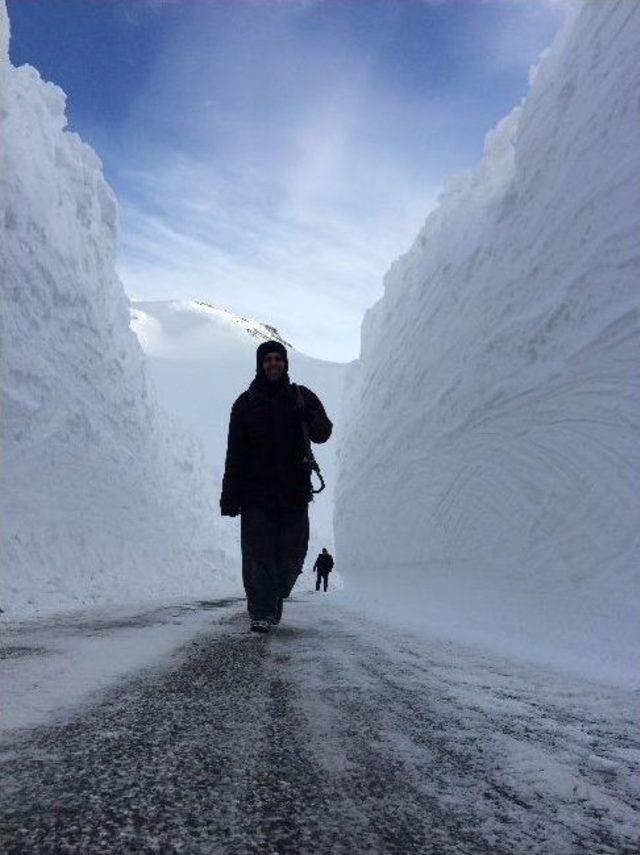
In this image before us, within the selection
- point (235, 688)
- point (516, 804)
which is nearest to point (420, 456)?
point (235, 688)

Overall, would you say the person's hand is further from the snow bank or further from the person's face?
the snow bank

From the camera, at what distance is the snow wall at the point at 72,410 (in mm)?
13266

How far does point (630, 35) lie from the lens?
27.0 feet

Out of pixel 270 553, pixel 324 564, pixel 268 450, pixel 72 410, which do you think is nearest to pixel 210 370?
pixel 72 410

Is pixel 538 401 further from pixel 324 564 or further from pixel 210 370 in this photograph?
pixel 210 370

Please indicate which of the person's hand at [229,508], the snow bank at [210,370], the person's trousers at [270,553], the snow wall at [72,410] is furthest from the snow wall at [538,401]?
the snow bank at [210,370]

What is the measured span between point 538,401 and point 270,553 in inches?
184

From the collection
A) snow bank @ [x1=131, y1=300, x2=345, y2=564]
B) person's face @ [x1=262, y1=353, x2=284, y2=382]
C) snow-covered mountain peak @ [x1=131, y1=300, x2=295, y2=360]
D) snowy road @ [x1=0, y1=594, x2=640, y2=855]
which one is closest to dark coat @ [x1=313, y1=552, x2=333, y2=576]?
person's face @ [x1=262, y1=353, x2=284, y2=382]

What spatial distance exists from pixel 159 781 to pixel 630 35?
10179mm

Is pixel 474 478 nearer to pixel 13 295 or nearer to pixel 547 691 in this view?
pixel 547 691

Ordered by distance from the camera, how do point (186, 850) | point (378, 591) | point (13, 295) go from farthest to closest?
point (13, 295) < point (378, 591) < point (186, 850)

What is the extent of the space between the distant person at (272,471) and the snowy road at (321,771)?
2.16 metres

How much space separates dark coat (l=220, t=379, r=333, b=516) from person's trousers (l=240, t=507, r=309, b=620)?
0.37ft

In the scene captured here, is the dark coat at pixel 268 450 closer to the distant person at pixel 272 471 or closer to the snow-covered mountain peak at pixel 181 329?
the distant person at pixel 272 471
